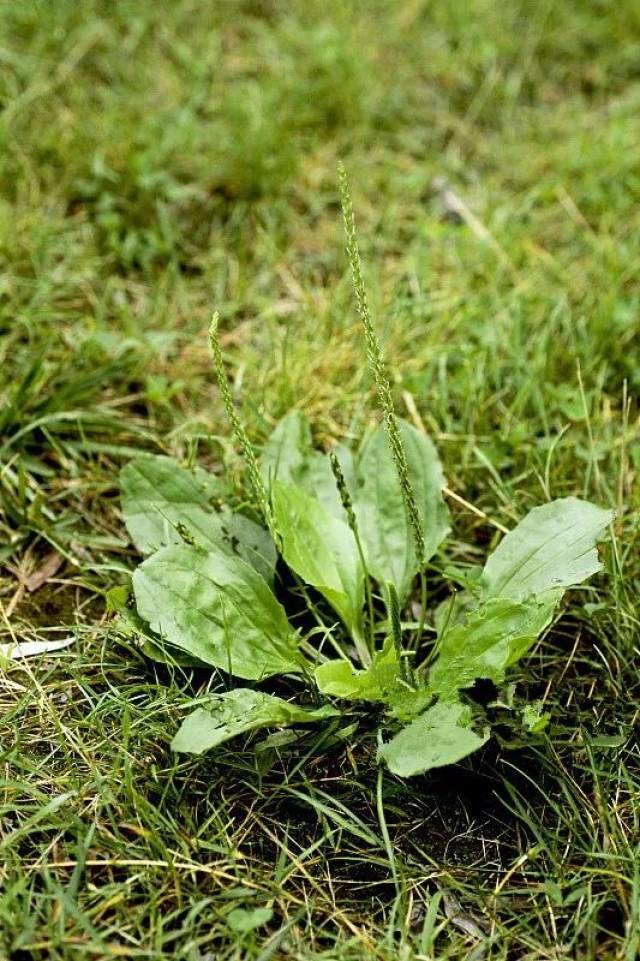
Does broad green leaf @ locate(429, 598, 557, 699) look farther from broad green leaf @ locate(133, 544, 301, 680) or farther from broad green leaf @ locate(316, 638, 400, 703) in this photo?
broad green leaf @ locate(133, 544, 301, 680)

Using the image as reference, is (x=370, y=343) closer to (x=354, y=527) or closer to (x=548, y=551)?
(x=354, y=527)

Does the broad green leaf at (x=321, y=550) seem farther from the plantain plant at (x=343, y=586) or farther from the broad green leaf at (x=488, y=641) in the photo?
the broad green leaf at (x=488, y=641)

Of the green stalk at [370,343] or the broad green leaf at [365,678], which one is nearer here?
the green stalk at [370,343]

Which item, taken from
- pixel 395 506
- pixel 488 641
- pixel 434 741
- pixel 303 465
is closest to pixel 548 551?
pixel 488 641

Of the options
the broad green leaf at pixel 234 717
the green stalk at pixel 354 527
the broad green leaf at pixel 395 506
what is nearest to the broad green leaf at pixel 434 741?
the broad green leaf at pixel 234 717

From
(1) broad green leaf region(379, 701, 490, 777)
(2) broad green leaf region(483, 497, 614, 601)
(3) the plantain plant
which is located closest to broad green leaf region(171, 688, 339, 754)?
(3) the plantain plant
